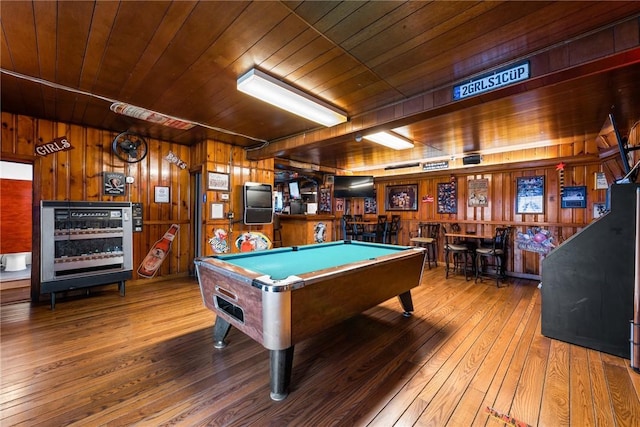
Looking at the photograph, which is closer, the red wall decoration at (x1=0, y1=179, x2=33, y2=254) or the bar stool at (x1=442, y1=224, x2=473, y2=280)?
the bar stool at (x1=442, y1=224, x2=473, y2=280)

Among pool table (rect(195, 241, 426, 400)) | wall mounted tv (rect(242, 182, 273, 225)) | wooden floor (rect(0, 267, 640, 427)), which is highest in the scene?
wall mounted tv (rect(242, 182, 273, 225))

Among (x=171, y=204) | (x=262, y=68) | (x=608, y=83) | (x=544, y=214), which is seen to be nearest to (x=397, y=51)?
(x=262, y=68)

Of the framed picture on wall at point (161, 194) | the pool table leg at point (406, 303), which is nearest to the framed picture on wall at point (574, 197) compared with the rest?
the pool table leg at point (406, 303)

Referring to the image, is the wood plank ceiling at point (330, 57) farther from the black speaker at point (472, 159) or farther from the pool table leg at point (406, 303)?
the pool table leg at point (406, 303)

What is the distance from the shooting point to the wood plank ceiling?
5.66 ft

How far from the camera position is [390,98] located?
2.92 metres

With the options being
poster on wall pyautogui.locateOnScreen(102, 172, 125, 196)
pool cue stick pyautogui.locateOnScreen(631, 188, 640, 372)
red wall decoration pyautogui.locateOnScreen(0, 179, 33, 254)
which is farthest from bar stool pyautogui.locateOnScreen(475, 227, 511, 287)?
red wall decoration pyautogui.locateOnScreen(0, 179, 33, 254)

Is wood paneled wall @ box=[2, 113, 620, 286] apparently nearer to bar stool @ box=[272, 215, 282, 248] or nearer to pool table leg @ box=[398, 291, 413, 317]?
bar stool @ box=[272, 215, 282, 248]

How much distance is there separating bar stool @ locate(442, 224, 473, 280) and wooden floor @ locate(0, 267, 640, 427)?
194 centimetres

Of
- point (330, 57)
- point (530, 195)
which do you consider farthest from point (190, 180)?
point (530, 195)

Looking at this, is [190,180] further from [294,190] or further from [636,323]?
[636,323]

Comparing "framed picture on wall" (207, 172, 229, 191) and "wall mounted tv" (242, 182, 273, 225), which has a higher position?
"framed picture on wall" (207, 172, 229, 191)

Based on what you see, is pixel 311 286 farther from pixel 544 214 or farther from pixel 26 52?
pixel 544 214

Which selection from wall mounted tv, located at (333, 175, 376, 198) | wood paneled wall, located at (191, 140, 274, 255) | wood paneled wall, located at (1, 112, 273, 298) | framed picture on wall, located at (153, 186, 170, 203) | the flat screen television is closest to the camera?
wood paneled wall, located at (1, 112, 273, 298)
